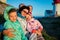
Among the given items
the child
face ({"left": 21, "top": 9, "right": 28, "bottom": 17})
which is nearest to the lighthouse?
the child

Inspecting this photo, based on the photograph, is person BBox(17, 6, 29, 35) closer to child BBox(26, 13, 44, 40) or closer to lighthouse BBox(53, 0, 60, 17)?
child BBox(26, 13, 44, 40)

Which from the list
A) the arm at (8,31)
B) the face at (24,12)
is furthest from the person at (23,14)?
the arm at (8,31)

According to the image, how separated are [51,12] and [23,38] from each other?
563 millimetres

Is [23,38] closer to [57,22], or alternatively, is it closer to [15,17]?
[15,17]

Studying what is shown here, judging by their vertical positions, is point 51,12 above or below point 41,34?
above

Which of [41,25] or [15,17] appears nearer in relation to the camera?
A: [15,17]

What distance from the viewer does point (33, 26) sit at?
2.58 m

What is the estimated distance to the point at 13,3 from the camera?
2.63 metres

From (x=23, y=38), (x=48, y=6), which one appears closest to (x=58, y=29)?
(x=48, y=6)

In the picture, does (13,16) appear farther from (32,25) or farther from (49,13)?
(49,13)

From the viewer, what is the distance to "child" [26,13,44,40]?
2.58 m

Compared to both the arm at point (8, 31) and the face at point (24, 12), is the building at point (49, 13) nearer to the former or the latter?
the face at point (24, 12)

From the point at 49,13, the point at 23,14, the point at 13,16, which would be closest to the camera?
the point at 13,16

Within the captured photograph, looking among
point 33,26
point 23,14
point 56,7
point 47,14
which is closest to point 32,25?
point 33,26
